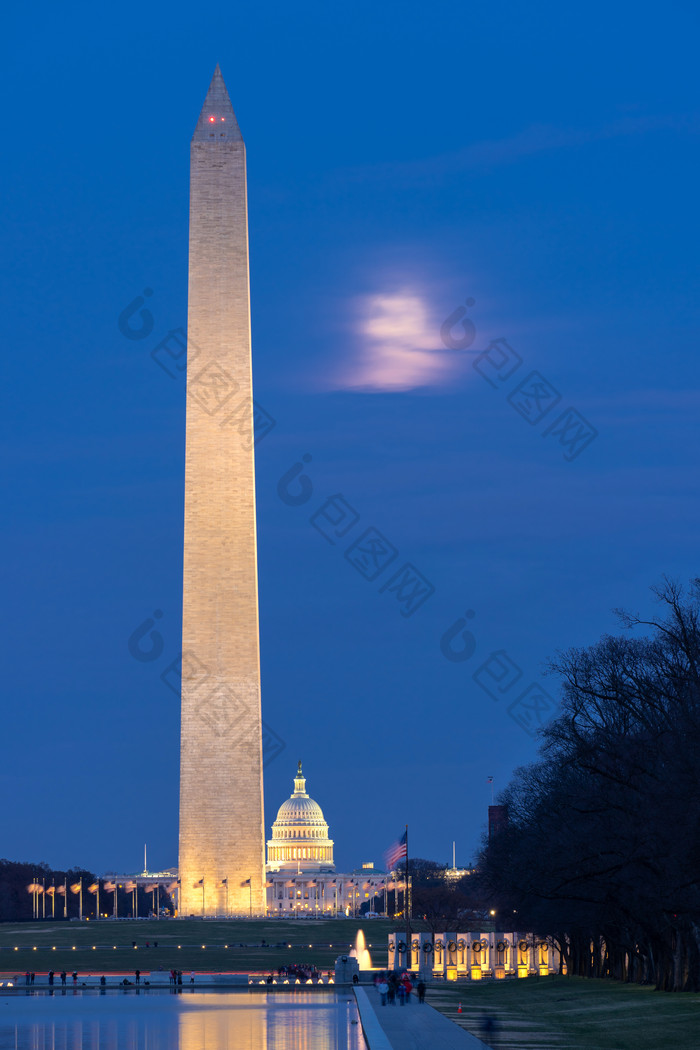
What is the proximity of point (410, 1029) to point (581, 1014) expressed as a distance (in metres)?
7.22

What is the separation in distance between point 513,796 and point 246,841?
1392 cm

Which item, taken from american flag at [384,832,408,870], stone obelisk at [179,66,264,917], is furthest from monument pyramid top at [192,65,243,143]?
american flag at [384,832,408,870]

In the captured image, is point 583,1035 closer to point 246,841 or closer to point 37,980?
point 37,980

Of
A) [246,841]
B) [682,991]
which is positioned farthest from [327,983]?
[246,841]

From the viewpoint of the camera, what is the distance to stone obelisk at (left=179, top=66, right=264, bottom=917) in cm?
8231

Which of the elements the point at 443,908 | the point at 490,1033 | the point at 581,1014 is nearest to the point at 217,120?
the point at 581,1014

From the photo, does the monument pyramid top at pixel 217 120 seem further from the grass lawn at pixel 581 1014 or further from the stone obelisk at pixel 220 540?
the grass lawn at pixel 581 1014

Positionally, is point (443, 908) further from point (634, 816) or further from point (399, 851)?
point (634, 816)

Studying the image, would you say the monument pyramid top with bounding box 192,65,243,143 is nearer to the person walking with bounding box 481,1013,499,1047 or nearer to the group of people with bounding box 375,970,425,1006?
the group of people with bounding box 375,970,425,1006

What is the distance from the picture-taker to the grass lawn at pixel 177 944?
66.9m

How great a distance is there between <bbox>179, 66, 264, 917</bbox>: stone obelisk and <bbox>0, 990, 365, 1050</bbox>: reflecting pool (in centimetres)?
3353

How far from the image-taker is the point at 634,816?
3688cm

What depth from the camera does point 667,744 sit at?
37.7 m

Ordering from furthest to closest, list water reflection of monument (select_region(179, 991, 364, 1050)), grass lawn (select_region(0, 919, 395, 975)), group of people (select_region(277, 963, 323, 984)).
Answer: grass lawn (select_region(0, 919, 395, 975))
group of people (select_region(277, 963, 323, 984))
water reflection of monument (select_region(179, 991, 364, 1050))
